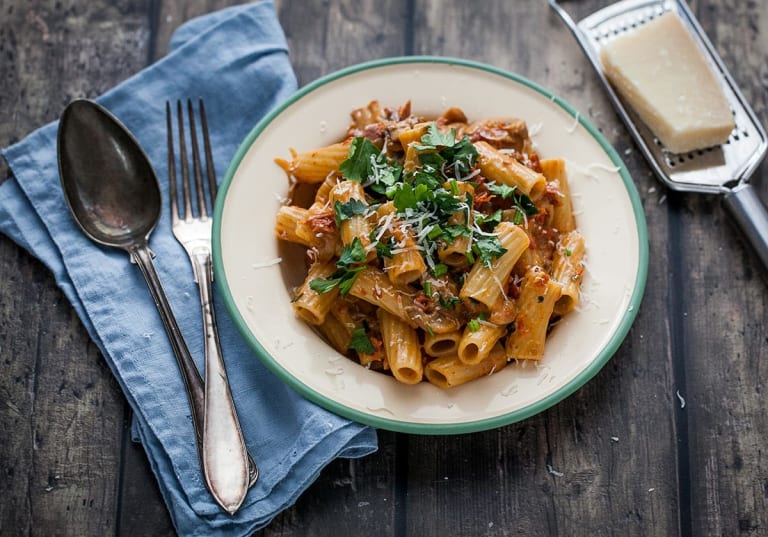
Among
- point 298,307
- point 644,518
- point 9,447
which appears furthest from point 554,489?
point 9,447

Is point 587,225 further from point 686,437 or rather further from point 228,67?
point 228,67

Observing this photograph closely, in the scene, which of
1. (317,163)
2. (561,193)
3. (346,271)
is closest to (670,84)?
(561,193)

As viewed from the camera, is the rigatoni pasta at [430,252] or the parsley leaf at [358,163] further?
the parsley leaf at [358,163]

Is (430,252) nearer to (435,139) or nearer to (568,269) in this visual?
(435,139)

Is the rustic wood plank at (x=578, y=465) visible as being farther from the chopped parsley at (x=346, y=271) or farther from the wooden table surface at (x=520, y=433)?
the chopped parsley at (x=346, y=271)

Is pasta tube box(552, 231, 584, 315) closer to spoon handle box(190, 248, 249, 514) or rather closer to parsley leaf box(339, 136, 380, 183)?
parsley leaf box(339, 136, 380, 183)

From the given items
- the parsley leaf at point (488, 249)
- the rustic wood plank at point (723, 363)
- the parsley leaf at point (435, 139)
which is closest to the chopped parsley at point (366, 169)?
the parsley leaf at point (435, 139)
